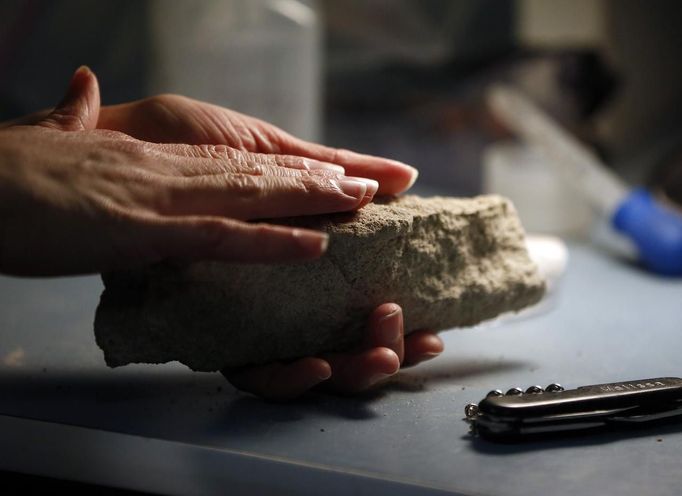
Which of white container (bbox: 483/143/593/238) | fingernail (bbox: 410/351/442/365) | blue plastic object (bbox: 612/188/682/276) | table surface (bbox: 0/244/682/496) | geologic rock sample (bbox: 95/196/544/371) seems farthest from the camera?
white container (bbox: 483/143/593/238)

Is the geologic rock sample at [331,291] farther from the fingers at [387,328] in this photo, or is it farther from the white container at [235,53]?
the white container at [235,53]

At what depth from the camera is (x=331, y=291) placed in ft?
2.54

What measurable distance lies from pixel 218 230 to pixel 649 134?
1.69m

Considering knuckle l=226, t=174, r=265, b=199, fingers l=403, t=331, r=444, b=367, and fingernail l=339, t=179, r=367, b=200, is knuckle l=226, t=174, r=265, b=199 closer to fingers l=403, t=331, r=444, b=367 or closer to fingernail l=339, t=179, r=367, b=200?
fingernail l=339, t=179, r=367, b=200

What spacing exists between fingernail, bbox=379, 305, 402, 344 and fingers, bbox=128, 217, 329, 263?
0.48 ft

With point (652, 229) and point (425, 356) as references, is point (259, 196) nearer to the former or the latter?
point (425, 356)

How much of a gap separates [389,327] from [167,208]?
0.82 feet

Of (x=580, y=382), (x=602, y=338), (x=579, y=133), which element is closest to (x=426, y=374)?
(x=580, y=382)

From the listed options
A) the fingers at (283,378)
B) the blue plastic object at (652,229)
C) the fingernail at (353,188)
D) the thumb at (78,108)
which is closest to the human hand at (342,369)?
the fingers at (283,378)

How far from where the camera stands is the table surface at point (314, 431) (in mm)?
614

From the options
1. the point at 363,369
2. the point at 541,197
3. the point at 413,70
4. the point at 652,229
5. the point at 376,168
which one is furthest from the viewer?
the point at 413,70

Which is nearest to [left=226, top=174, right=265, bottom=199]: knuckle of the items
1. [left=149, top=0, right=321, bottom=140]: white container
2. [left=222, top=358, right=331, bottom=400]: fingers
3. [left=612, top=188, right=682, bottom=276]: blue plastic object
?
[left=222, top=358, right=331, bottom=400]: fingers

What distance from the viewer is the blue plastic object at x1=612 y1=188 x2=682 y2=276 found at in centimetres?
130

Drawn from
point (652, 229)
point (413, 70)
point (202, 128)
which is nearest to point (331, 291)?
point (202, 128)
